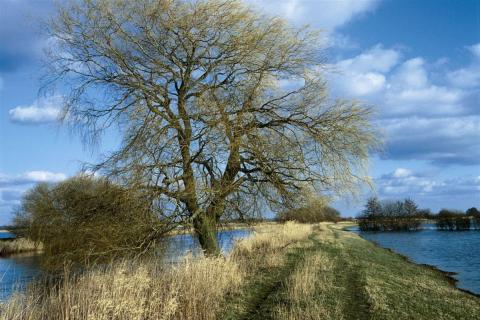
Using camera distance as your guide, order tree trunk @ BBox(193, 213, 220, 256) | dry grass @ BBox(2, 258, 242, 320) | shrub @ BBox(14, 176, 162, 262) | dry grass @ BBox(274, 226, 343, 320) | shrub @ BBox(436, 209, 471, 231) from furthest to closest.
→ shrub @ BBox(436, 209, 471, 231)
tree trunk @ BBox(193, 213, 220, 256)
shrub @ BBox(14, 176, 162, 262)
dry grass @ BBox(274, 226, 343, 320)
dry grass @ BBox(2, 258, 242, 320)

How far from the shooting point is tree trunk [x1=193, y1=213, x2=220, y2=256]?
13.2 m

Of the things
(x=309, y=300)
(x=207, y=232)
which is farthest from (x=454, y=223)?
(x=309, y=300)

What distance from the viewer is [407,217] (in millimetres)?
78812

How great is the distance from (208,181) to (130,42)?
444cm

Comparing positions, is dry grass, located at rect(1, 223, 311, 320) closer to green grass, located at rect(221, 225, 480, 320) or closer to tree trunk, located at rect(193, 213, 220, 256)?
green grass, located at rect(221, 225, 480, 320)

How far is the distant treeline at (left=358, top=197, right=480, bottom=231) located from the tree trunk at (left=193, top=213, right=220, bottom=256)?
2240 inches

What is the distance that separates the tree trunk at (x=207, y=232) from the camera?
13.2 meters

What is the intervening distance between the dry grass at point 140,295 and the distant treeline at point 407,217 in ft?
198

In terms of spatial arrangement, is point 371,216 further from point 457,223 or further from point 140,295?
point 140,295

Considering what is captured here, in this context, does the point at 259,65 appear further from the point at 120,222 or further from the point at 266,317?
the point at 266,317

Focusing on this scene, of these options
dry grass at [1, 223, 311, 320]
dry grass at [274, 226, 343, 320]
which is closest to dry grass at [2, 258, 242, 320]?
dry grass at [1, 223, 311, 320]

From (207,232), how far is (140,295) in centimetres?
518

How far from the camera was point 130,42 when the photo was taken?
1223 centimetres

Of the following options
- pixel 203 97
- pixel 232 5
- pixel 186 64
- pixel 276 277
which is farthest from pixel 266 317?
pixel 232 5
